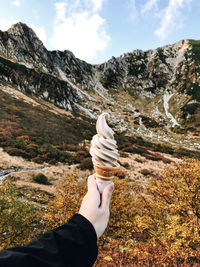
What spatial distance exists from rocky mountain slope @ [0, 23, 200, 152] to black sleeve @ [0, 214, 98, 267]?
4764 cm

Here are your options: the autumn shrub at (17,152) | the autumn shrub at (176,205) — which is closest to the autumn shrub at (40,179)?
the autumn shrub at (17,152)

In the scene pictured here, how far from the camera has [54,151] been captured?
20953mm

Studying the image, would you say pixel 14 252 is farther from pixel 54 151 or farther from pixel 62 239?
pixel 54 151

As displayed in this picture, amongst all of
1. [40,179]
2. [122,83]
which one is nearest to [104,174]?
[40,179]

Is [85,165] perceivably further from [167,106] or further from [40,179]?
[167,106]

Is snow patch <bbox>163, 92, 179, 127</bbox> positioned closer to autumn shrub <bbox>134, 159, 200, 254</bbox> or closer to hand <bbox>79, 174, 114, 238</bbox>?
autumn shrub <bbox>134, 159, 200, 254</bbox>

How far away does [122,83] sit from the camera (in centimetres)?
11138

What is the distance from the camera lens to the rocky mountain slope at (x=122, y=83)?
55.9m

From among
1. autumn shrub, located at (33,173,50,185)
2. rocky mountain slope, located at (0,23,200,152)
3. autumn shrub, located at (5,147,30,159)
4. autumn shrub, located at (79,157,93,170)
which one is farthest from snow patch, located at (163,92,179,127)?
autumn shrub, located at (33,173,50,185)

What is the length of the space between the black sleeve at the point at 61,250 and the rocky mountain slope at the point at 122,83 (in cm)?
4764

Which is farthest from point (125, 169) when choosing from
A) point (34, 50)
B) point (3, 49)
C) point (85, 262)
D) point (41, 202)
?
point (34, 50)

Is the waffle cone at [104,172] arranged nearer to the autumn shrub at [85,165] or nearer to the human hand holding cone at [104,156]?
the human hand holding cone at [104,156]

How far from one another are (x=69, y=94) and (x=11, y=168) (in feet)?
188

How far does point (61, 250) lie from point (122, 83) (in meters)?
118
